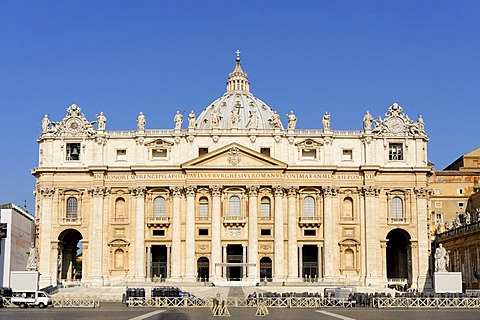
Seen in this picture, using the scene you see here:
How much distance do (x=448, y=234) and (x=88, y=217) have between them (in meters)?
41.2

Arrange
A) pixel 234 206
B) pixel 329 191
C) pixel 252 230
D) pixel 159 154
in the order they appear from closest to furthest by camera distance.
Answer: pixel 252 230 → pixel 329 191 → pixel 234 206 → pixel 159 154

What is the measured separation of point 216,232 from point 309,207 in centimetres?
1114

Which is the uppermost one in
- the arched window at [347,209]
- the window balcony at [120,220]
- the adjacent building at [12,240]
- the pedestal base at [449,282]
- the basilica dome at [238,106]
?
the basilica dome at [238,106]

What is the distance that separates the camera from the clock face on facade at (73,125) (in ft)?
312

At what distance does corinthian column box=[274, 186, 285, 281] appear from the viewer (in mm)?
90625

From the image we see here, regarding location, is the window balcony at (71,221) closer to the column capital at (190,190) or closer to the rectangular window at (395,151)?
the column capital at (190,190)

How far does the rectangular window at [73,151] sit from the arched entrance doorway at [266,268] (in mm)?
24610

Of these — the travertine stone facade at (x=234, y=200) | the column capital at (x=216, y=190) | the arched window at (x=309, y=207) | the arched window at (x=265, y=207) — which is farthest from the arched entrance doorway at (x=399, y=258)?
the column capital at (x=216, y=190)

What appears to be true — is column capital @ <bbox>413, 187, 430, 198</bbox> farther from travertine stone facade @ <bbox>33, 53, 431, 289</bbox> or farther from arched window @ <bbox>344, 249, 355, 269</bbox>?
arched window @ <bbox>344, 249, 355, 269</bbox>

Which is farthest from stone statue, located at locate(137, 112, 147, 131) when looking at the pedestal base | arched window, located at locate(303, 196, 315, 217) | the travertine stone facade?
the pedestal base

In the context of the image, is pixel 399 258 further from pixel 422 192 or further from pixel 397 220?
pixel 422 192

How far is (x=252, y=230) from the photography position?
91375mm

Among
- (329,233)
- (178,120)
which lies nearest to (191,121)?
(178,120)

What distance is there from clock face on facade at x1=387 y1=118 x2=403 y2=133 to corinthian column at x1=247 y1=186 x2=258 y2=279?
694 inches
